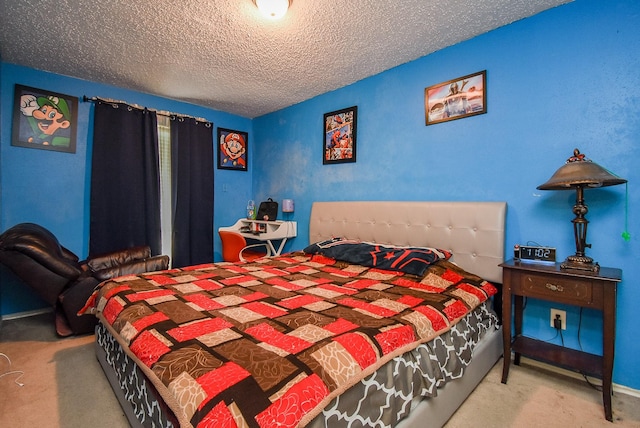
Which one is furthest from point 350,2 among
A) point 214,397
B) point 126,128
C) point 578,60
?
point 126,128

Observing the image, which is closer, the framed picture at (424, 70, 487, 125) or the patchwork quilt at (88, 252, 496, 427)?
the patchwork quilt at (88, 252, 496, 427)

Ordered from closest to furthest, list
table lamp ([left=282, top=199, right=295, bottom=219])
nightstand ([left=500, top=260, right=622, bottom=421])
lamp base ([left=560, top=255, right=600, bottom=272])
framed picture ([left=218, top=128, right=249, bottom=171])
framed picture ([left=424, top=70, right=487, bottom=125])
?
nightstand ([left=500, top=260, right=622, bottom=421]) < lamp base ([left=560, top=255, right=600, bottom=272]) < framed picture ([left=424, top=70, right=487, bottom=125]) < table lamp ([left=282, top=199, right=295, bottom=219]) < framed picture ([left=218, top=128, right=249, bottom=171])

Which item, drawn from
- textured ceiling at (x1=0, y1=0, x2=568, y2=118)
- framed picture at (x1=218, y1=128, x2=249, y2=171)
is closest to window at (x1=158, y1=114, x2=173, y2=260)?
textured ceiling at (x1=0, y1=0, x2=568, y2=118)

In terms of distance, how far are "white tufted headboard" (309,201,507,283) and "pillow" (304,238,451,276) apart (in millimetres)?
166

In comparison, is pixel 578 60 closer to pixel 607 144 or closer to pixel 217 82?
pixel 607 144

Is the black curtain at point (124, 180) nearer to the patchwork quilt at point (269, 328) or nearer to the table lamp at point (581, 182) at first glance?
the patchwork quilt at point (269, 328)

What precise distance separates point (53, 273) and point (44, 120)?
1.81 metres

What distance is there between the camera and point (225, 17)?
2.12m

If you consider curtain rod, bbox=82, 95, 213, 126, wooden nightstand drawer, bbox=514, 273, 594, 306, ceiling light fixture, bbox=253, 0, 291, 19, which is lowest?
wooden nightstand drawer, bbox=514, 273, 594, 306

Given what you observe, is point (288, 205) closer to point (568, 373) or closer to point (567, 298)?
point (567, 298)

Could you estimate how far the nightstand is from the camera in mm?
1544

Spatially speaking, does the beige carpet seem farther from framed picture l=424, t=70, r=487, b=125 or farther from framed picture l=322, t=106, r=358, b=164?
framed picture l=322, t=106, r=358, b=164

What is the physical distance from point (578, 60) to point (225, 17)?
2470 millimetres

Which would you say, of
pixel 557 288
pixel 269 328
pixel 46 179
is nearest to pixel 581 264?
pixel 557 288
